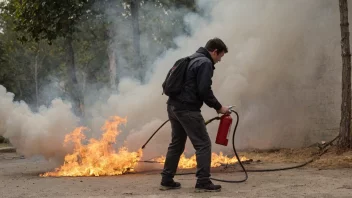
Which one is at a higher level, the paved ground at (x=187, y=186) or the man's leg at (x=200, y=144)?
the man's leg at (x=200, y=144)

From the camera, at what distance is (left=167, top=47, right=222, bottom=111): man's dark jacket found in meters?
5.41

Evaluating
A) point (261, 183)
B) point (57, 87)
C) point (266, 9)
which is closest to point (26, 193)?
point (261, 183)

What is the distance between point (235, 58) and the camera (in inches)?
385

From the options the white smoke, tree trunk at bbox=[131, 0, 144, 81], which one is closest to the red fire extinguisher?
the white smoke

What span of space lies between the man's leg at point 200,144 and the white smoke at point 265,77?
291cm

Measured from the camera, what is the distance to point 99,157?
7.43 metres

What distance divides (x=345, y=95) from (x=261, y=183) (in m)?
3.14

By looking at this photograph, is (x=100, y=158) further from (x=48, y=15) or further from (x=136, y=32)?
(x=136, y=32)

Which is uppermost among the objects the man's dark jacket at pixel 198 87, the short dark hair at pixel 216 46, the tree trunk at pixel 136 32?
the tree trunk at pixel 136 32

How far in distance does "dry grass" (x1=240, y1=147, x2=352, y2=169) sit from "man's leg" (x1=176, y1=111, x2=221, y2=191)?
2720mm

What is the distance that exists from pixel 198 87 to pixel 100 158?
2.71 m

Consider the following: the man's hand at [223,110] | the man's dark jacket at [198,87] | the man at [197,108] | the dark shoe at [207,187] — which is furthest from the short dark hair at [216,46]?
the dark shoe at [207,187]

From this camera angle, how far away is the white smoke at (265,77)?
898 cm

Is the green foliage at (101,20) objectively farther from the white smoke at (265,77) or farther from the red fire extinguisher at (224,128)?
the red fire extinguisher at (224,128)
